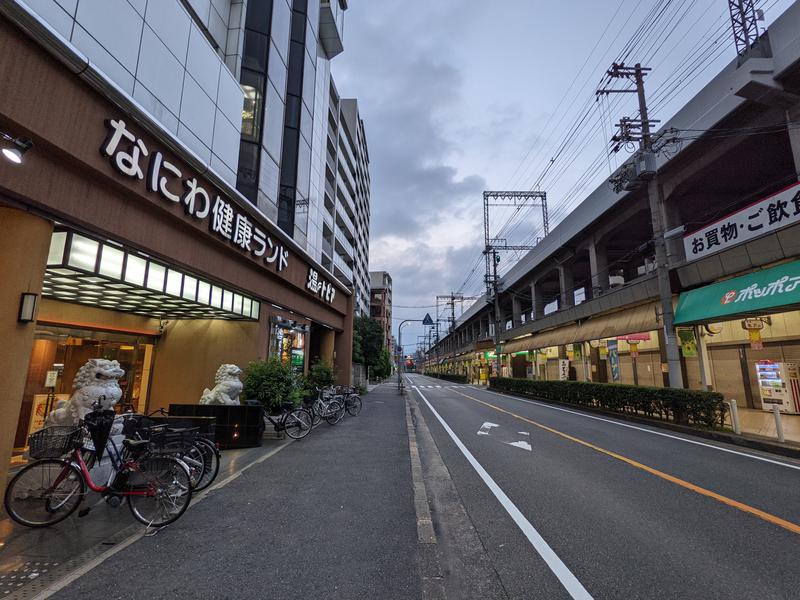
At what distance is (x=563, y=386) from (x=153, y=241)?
20507 mm

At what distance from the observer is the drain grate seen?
9.66ft

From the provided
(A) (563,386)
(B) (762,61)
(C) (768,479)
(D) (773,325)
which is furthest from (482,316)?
(C) (768,479)

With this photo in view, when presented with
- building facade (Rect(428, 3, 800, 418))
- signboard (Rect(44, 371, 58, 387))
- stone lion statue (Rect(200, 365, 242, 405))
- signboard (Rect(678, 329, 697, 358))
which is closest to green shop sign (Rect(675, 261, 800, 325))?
building facade (Rect(428, 3, 800, 418))

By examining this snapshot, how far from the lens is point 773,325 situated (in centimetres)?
1438

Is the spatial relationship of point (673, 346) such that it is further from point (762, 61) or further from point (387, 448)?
point (387, 448)

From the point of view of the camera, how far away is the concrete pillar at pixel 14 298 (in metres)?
4.34

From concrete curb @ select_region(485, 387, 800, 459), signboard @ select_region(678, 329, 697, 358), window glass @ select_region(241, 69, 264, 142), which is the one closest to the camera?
concrete curb @ select_region(485, 387, 800, 459)

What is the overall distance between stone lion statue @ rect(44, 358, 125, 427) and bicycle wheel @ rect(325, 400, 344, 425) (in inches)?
262

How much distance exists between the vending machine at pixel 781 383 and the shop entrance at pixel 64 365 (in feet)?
65.9

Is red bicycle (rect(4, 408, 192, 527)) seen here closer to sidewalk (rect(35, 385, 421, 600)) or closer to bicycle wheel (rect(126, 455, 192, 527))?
bicycle wheel (rect(126, 455, 192, 527))

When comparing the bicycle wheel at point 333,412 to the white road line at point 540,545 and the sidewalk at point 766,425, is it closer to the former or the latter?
the white road line at point 540,545

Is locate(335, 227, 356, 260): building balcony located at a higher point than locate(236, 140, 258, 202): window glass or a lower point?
higher

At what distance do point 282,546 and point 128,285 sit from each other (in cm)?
593

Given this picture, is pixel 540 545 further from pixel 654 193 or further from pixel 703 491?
pixel 654 193
